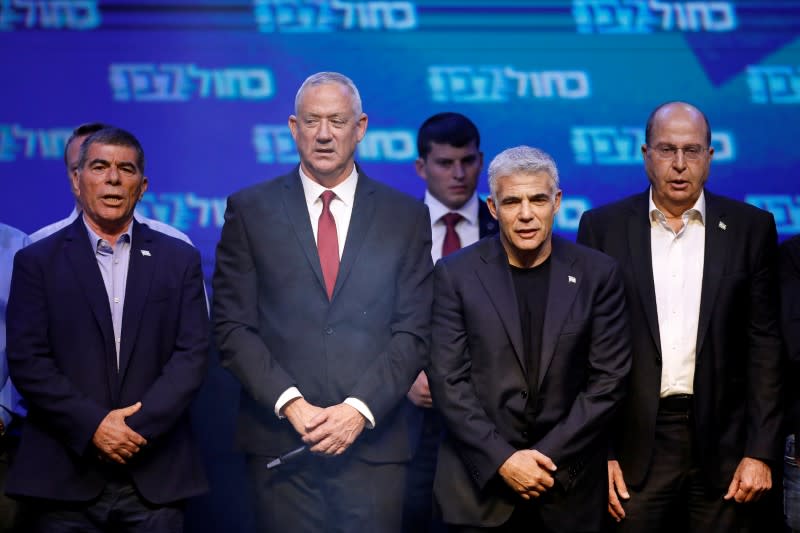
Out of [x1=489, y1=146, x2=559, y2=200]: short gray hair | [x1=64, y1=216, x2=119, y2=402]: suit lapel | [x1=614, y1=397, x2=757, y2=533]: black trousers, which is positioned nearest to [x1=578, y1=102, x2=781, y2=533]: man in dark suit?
[x1=614, y1=397, x2=757, y2=533]: black trousers

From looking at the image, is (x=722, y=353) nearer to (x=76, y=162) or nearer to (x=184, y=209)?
(x=76, y=162)

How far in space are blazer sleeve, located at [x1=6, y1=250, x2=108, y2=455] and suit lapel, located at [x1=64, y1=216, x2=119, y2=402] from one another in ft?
0.34

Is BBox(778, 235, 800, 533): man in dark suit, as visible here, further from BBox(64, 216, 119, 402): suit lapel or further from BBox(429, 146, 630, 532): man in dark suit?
BBox(64, 216, 119, 402): suit lapel

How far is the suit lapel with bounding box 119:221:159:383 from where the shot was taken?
12.0ft

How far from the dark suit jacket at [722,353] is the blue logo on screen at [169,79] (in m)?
2.28

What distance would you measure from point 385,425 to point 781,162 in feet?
9.15

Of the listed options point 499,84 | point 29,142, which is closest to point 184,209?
point 29,142

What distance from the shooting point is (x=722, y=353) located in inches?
149

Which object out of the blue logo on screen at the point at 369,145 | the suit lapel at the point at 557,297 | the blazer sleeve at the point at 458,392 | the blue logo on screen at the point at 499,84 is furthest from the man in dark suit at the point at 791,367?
the blue logo on screen at the point at 369,145

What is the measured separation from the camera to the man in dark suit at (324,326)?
11.7 feet

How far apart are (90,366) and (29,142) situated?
2.20 m

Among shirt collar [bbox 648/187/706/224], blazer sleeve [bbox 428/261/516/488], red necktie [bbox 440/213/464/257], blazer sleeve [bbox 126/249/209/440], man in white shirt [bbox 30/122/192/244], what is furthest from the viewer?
red necktie [bbox 440/213/464/257]

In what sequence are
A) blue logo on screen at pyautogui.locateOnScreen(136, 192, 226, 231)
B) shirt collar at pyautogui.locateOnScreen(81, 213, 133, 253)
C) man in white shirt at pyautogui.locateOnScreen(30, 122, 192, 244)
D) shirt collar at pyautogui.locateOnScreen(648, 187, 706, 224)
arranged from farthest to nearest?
blue logo on screen at pyautogui.locateOnScreen(136, 192, 226, 231)
man in white shirt at pyautogui.locateOnScreen(30, 122, 192, 244)
shirt collar at pyautogui.locateOnScreen(648, 187, 706, 224)
shirt collar at pyautogui.locateOnScreen(81, 213, 133, 253)

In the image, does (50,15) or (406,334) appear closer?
(406,334)
